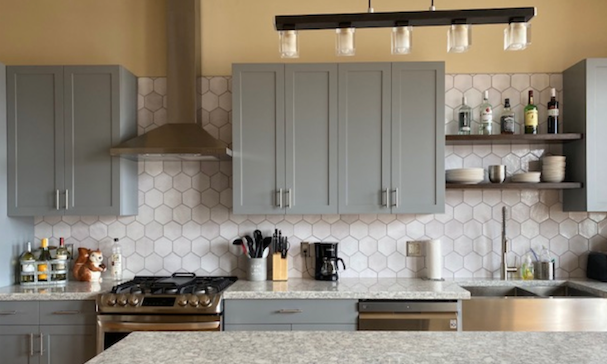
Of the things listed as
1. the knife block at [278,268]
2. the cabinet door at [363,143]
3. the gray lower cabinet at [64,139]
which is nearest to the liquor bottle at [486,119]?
the cabinet door at [363,143]

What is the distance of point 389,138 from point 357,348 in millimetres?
2048

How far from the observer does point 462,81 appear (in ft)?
12.7

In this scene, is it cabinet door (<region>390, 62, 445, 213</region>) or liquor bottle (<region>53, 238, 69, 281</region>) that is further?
liquor bottle (<region>53, 238, 69, 281</region>)

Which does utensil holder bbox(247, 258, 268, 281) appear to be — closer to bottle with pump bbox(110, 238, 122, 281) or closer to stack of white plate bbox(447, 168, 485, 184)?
bottle with pump bbox(110, 238, 122, 281)

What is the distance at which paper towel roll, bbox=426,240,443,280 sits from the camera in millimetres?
3693

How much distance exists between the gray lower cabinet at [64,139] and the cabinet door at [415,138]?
6.27 ft

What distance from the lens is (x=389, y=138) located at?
3510mm

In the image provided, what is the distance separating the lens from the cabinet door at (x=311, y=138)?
3.52m

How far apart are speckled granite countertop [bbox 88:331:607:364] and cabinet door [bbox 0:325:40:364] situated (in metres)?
1.76

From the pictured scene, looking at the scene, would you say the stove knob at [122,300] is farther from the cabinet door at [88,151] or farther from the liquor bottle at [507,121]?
the liquor bottle at [507,121]

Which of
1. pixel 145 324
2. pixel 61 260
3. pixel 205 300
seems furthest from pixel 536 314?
pixel 61 260

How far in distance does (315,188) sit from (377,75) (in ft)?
2.90

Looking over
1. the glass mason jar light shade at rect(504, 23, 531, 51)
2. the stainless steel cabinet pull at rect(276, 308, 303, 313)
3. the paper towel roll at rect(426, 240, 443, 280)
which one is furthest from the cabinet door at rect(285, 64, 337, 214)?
the glass mason jar light shade at rect(504, 23, 531, 51)

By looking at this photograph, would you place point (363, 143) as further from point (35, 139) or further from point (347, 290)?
point (35, 139)
